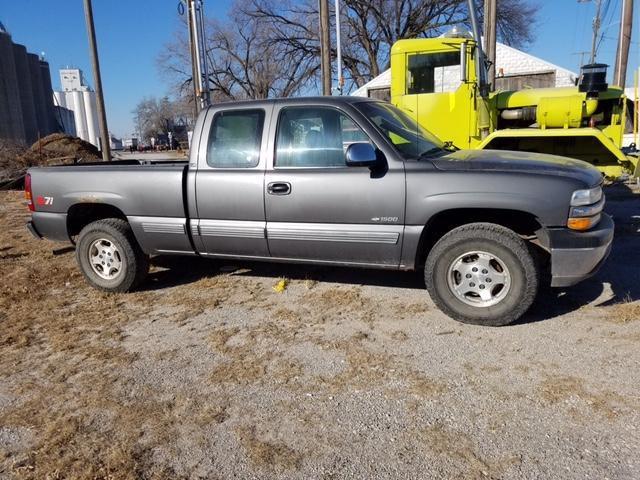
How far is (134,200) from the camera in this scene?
5.08 metres

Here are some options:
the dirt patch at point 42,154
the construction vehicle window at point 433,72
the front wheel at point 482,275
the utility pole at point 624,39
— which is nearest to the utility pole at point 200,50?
the construction vehicle window at point 433,72

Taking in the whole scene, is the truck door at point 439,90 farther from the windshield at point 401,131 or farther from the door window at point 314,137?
the door window at point 314,137

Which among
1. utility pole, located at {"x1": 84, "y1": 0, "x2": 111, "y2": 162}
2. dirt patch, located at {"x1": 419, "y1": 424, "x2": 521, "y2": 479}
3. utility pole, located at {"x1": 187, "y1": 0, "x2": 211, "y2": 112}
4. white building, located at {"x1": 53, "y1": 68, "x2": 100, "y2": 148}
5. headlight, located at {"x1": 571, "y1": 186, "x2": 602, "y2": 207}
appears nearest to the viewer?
dirt patch, located at {"x1": 419, "y1": 424, "x2": 521, "y2": 479}

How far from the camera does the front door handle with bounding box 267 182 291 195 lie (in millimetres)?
4531

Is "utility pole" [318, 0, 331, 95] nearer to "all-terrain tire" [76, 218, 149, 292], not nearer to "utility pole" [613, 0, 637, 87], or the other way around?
"utility pole" [613, 0, 637, 87]

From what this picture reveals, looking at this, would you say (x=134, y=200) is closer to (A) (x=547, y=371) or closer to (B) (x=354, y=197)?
(B) (x=354, y=197)

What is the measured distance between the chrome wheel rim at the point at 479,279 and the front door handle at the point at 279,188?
1544 mm

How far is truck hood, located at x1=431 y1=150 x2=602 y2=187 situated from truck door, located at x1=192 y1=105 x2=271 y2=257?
63.1 inches

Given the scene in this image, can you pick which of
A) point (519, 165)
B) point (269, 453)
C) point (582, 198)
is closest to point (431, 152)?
point (519, 165)

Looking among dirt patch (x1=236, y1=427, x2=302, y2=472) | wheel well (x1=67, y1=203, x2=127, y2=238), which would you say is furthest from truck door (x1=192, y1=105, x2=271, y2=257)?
dirt patch (x1=236, y1=427, x2=302, y2=472)

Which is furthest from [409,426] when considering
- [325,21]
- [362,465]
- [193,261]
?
[325,21]

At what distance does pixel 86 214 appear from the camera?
557 centimetres

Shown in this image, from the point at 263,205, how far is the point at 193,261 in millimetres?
2358

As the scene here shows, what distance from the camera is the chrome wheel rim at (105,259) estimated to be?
5.32m
